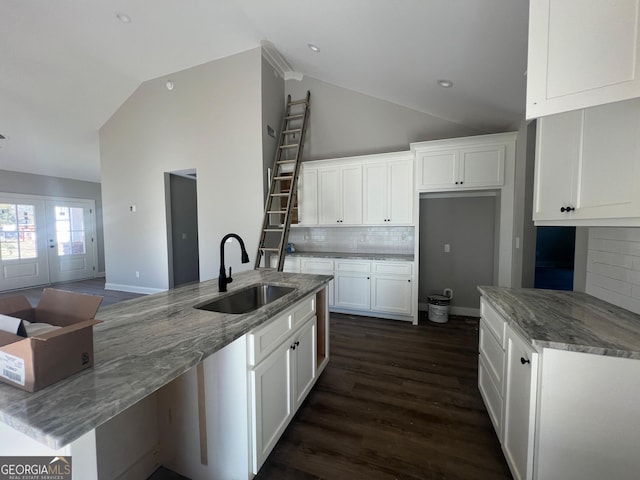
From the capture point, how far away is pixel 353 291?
3748 millimetres

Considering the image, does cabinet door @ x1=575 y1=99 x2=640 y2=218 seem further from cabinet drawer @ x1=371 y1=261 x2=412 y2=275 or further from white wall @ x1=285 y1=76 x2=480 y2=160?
white wall @ x1=285 y1=76 x2=480 y2=160

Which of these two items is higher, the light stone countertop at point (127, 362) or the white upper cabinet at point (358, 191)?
the white upper cabinet at point (358, 191)

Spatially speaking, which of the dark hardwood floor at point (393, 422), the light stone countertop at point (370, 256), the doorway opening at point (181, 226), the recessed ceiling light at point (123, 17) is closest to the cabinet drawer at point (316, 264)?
the light stone countertop at point (370, 256)

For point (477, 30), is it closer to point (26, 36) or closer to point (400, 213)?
point (400, 213)

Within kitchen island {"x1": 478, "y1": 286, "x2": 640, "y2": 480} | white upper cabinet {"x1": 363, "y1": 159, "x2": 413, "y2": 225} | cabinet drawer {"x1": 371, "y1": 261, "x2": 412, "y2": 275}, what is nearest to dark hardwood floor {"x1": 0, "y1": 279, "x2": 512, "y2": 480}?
kitchen island {"x1": 478, "y1": 286, "x2": 640, "y2": 480}

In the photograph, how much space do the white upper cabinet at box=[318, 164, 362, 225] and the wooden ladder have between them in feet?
1.44

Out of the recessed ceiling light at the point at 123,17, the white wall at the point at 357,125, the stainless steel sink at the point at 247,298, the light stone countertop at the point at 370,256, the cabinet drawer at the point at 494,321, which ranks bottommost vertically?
the cabinet drawer at the point at 494,321

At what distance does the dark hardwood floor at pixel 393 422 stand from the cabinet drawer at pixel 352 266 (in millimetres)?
1112

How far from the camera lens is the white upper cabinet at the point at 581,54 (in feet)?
2.83

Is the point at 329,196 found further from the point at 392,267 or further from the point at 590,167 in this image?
the point at 590,167

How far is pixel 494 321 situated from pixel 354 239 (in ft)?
8.84

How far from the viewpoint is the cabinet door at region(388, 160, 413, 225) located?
139 inches

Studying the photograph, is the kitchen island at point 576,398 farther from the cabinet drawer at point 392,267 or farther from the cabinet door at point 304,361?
the cabinet drawer at point 392,267

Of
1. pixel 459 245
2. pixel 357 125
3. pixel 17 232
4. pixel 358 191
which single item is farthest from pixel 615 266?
pixel 17 232
